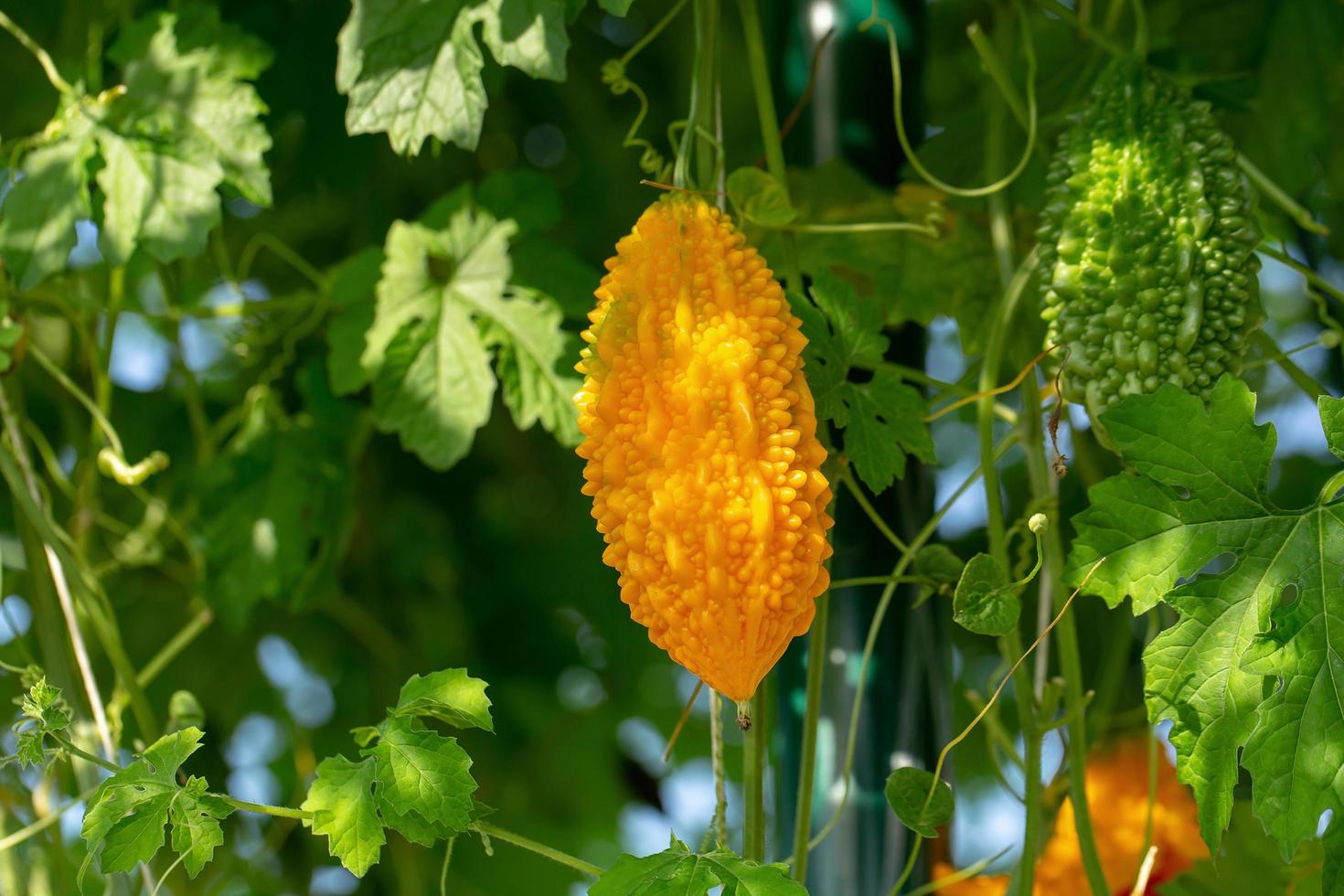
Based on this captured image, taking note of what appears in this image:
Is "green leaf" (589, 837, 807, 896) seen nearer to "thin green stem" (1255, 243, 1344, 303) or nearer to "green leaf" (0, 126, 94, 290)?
"thin green stem" (1255, 243, 1344, 303)

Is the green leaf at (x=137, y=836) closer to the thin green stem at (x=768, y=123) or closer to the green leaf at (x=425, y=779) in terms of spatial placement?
the green leaf at (x=425, y=779)

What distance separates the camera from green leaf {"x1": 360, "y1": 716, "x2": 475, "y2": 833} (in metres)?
0.82

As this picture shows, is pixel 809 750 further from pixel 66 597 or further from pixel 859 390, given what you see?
pixel 66 597

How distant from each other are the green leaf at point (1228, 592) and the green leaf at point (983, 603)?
51mm

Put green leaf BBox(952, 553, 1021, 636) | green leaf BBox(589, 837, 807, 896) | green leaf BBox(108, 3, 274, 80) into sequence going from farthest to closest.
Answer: green leaf BBox(108, 3, 274, 80) → green leaf BBox(952, 553, 1021, 636) → green leaf BBox(589, 837, 807, 896)

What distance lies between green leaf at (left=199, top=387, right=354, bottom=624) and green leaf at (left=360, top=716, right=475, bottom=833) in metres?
0.55

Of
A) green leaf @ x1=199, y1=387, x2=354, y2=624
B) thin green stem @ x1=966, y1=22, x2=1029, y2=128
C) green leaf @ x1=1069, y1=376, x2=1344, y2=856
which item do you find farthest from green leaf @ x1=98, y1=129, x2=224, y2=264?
green leaf @ x1=1069, y1=376, x2=1344, y2=856

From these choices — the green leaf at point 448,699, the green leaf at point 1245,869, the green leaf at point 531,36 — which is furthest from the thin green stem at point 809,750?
the green leaf at point 531,36

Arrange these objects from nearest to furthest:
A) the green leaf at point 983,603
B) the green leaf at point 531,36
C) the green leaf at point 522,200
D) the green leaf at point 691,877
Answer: the green leaf at point 691,877 → the green leaf at point 983,603 → the green leaf at point 531,36 → the green leaf at point 522,200

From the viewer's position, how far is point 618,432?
83cm

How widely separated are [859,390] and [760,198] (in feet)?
0.52

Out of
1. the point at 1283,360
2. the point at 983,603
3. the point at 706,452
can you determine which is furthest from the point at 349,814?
the point at 1283,360

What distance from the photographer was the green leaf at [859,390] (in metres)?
0.93

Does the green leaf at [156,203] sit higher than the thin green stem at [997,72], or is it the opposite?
the thin green stem at [997,72]
